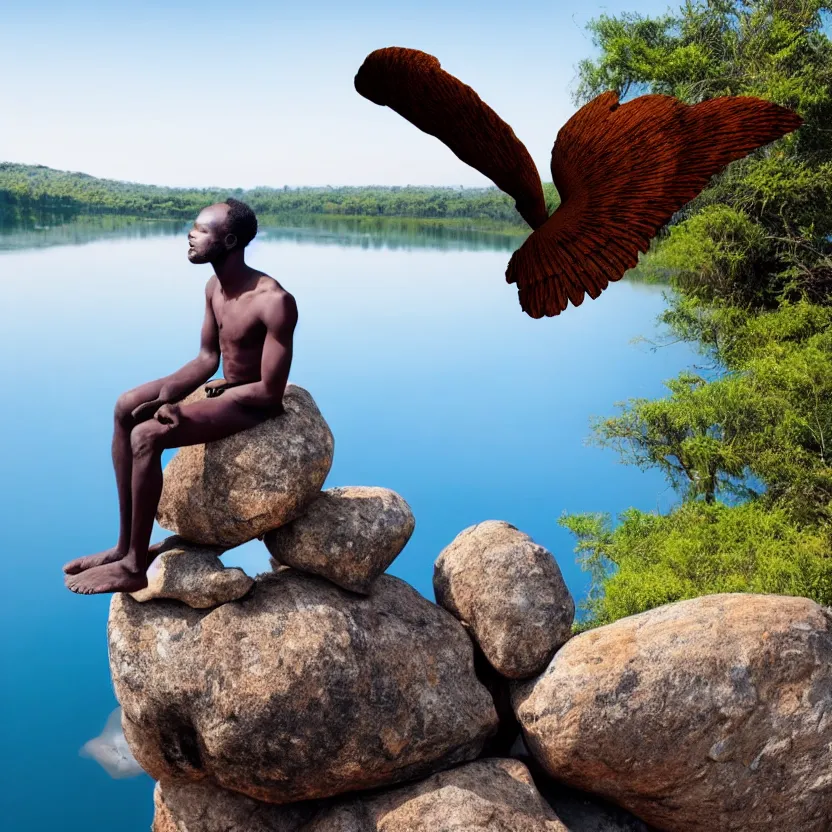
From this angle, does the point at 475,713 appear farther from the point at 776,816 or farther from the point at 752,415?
the point at 752,415

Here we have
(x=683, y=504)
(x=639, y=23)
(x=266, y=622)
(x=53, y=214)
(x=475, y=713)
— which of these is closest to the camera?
(x=266, y=622)

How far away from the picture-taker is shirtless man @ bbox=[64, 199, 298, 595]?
5.71 m

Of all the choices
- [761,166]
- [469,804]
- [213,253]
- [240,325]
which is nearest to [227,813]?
[469,804]

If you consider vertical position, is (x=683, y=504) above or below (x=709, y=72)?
below

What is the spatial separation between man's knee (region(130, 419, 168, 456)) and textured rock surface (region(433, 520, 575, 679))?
242cm

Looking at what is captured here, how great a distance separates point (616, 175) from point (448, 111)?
Answer: 2.75 feet

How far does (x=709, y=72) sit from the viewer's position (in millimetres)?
13234

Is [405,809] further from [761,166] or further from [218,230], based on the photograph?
[761,166]

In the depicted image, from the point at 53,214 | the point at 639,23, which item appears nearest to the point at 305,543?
the point at 639,23

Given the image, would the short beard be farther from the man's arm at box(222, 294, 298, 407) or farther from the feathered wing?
the feathered wing

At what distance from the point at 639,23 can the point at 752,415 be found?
22.5 ft

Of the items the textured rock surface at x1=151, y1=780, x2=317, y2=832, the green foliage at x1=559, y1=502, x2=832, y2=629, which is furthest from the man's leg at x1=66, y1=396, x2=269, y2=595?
the green foliage at x1=559, y1=502, x2=832, y2=629

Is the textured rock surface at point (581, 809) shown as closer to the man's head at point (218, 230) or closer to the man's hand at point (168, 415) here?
the man's hand at point (168, 415)

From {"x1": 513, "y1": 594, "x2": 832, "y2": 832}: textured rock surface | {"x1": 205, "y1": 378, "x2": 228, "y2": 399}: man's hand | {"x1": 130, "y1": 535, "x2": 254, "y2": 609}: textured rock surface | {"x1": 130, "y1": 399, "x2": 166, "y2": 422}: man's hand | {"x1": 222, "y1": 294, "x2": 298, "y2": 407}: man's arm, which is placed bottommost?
{"x1": 513, "y1": 594, "x2": 832, "y2": 832}: textured rock surface
